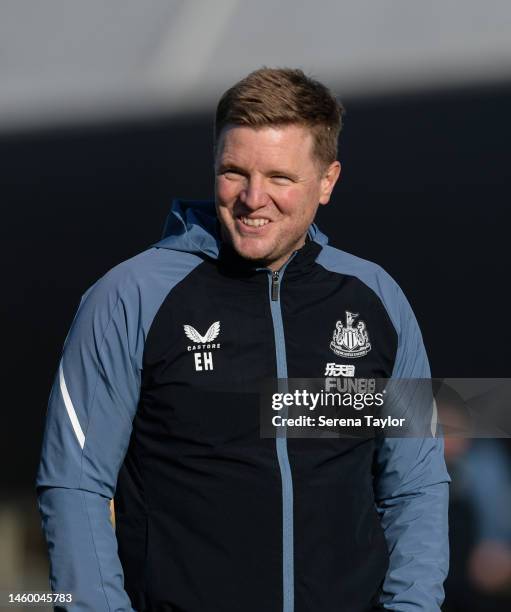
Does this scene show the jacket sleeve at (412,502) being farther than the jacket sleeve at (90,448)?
Yes

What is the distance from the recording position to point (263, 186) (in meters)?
1.81

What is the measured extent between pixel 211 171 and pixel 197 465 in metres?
1.57

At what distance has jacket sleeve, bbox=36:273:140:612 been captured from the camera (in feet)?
5.59

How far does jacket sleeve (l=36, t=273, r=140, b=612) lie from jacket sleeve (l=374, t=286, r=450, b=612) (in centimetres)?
50

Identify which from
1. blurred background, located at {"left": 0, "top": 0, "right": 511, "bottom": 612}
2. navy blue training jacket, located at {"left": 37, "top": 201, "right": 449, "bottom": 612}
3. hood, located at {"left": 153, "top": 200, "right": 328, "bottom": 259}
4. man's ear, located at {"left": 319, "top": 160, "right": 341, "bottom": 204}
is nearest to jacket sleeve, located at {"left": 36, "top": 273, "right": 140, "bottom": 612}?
navy blue training jacket, located at {"left": 37, "top": 201, "right": 449, "bottom": 612}

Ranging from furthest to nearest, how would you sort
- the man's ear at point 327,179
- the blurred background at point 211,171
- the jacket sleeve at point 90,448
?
the blurred background at point 211,171
the man's ear at point 327,179
the jacket sleeve at point 90,448

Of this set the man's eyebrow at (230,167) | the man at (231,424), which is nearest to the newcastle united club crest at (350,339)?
the man at (231,424)

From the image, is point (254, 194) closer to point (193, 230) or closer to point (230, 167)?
point (230, 167)

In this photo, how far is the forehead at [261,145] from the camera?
1798 mm

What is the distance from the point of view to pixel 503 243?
9.56ft

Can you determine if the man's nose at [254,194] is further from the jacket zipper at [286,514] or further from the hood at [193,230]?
the jacket zipper at [286,514]

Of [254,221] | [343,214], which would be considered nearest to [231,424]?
[254,221]

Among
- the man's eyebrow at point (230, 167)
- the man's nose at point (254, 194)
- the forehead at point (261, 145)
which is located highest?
the forehead at point (261, 145)

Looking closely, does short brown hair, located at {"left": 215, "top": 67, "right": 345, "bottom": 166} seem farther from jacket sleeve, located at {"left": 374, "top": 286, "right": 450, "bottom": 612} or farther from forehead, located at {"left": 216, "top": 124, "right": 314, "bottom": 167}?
jacket sleeve, located at {"left": 374, "top": 286, "right": 450, "bottom": 612}
